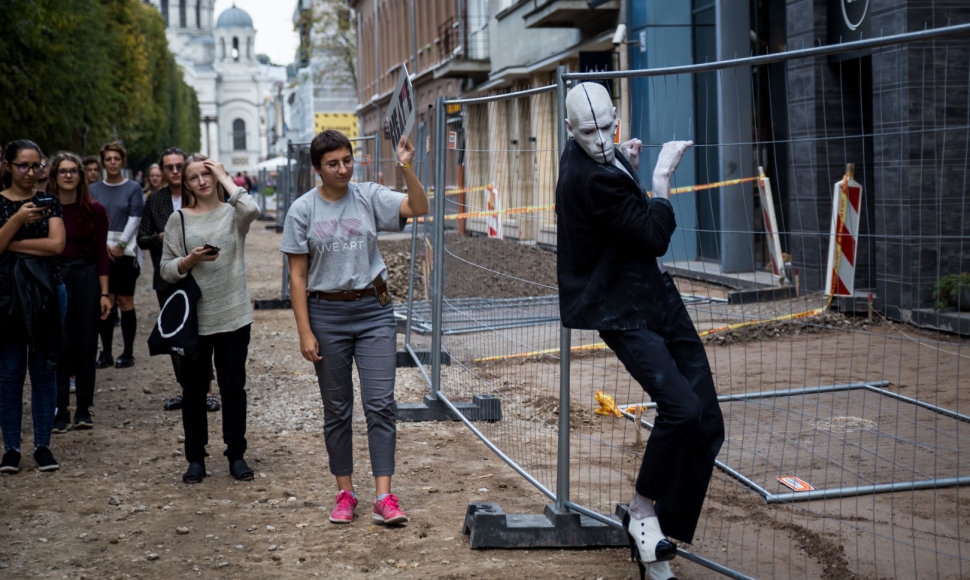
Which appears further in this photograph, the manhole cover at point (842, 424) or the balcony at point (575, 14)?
the balcony at point (575, 14)

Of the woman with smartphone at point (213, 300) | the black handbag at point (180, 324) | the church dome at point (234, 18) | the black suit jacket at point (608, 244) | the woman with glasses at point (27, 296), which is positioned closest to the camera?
the black suit jacket at point (608, 244)

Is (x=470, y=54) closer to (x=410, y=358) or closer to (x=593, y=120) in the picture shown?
(x=410, y=358)

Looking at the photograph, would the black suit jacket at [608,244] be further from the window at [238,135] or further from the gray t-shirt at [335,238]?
the window at [238,135]

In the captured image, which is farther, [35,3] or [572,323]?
[35,3]

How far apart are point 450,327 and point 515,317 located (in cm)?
62

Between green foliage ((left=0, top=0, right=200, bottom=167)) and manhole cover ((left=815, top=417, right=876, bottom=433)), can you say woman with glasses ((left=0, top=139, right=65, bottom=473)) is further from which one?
green foliage ((left=0, top=0, right=200, bottom=167))

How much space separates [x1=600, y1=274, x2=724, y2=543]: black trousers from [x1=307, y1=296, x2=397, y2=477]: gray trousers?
5.16 ft

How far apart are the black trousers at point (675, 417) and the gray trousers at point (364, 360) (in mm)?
1572

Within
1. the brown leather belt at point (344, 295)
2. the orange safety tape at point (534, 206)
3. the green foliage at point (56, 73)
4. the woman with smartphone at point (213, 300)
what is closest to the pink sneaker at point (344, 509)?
the brown leather belt at point (344, 295)

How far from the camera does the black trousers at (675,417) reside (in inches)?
166

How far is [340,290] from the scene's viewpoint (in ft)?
18.4

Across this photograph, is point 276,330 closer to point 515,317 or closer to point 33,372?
point 515,317

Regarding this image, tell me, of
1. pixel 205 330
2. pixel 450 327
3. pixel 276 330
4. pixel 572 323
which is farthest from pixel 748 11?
pixel 572 323

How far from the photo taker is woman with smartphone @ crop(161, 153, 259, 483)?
6617 mm
